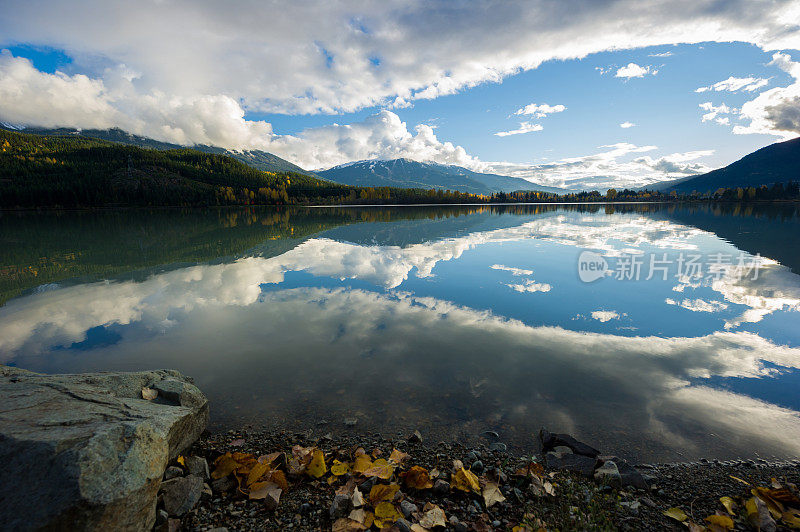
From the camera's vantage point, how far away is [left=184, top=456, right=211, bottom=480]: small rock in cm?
591

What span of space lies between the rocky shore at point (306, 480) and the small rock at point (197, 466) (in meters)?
0.02

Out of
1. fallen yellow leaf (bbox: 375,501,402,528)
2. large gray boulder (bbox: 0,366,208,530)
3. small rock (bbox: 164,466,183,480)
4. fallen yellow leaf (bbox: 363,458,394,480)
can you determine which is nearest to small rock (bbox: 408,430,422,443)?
fallen yellow leaf (bbox: 363,458,394,480)

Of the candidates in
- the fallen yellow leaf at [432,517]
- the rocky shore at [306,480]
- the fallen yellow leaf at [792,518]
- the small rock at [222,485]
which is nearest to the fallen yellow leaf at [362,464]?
the rocky shore at [306,480]

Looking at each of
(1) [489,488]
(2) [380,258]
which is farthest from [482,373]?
(2) [380,258]

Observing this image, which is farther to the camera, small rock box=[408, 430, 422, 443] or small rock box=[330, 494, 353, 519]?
small rock box=[408, 430, 422, 443]

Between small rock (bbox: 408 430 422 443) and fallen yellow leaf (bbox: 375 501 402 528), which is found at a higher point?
fallen yellow leaf (bbox: 375 501 402 528)

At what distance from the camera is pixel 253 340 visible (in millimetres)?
12180

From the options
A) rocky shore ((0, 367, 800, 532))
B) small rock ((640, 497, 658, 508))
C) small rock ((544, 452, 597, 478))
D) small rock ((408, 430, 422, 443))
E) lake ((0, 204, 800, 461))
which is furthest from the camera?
lake ((0, 204, 800, 461))

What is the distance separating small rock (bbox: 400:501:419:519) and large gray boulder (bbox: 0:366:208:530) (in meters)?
3.54

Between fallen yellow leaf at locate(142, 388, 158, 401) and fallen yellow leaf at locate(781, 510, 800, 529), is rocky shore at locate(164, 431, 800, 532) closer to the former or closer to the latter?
fallen yellow leaf at locate(781, 510, 800, 529)

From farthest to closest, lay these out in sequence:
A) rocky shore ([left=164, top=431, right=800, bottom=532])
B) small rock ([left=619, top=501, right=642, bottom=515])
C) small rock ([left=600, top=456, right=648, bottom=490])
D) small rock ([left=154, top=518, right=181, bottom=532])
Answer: small rock ([left=600, top=456, right=648, bottom=490]) < small rock ([left=619, top=501, right=642, bottom=515]) < rocky shore ([left=164, top=431, right=800, bottom=532]) < small rock ([left=154, top=518, right=181, bottom=532])

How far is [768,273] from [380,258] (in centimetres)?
2876

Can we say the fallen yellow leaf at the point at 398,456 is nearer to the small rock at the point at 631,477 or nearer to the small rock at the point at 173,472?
the small rock at the point at 173,472

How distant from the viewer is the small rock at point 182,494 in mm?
4938
